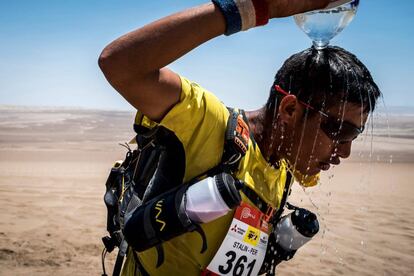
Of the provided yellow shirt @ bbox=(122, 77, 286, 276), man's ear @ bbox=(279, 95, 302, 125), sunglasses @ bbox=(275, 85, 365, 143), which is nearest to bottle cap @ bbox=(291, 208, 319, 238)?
yellow shirt @ bbox=(122, 77, 286, 276)

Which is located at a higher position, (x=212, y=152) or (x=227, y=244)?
(x=212, y=152)

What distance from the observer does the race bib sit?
186 centimetres

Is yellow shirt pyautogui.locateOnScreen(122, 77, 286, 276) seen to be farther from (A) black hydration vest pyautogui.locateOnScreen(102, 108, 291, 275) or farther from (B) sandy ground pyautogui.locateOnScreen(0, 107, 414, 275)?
(B) sandy ground pyautogui.locateOnScreen(0, 107, 414, 275)

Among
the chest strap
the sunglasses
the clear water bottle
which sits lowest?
the chest strap

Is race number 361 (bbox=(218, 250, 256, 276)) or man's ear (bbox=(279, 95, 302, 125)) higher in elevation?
man's ear (bbox=(279, 95, 302, 125))

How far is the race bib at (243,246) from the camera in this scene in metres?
1.86

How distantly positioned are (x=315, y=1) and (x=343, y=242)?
649 centimetres

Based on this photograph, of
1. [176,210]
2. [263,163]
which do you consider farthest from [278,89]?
[176,210]

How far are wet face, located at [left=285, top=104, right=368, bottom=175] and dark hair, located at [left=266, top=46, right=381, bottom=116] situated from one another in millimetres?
56

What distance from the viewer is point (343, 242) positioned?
280 inches

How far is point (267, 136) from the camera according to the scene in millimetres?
2121

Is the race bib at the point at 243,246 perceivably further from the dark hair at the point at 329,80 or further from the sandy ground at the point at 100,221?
the sandy ground at the point at 100,221

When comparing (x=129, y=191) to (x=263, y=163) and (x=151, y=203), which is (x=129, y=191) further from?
(x=263, y=163)

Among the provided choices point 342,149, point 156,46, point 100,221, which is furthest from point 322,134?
point 100,221
